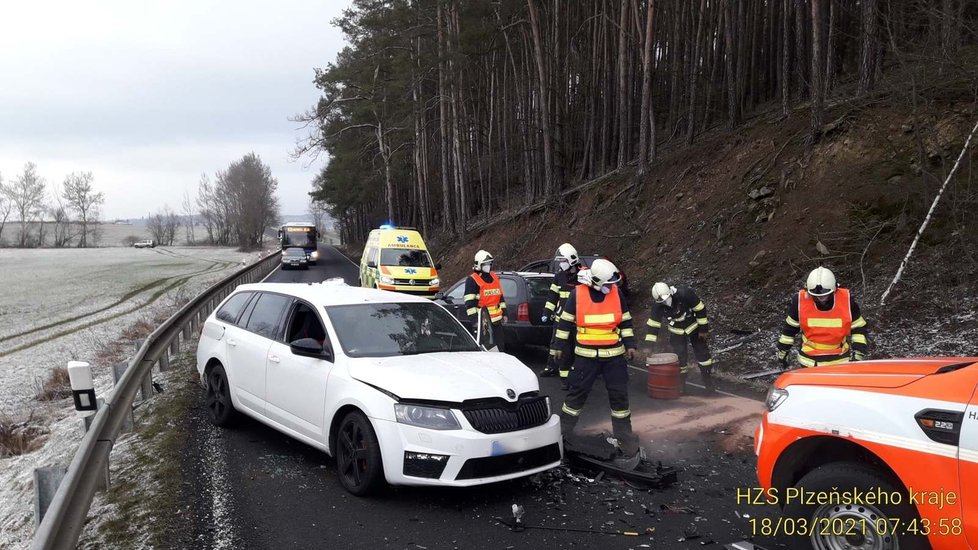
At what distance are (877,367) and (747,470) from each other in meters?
2.34

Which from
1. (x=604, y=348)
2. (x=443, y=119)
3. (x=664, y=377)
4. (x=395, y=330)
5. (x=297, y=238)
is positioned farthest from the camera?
(x=297, y=238)

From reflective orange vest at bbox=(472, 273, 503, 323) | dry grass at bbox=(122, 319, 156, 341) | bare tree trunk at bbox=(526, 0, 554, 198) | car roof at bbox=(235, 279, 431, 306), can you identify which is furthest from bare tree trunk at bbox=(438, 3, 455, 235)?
car roof at bbox=(235, 279, 431, 306)

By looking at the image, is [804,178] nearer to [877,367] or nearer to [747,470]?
[747,470]

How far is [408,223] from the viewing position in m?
60.3

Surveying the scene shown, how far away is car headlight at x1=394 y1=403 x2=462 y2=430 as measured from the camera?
4.70 m

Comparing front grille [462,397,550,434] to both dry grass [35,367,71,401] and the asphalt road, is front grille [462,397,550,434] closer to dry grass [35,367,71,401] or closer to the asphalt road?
the asphalt road

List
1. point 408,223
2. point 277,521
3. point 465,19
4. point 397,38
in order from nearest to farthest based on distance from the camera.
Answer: point 277,521
point 465,19
point 397,38
point 408,223

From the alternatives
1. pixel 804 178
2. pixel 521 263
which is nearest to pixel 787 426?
pixel 804 178

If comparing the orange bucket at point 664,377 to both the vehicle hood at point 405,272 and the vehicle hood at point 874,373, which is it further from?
the vehicle hood at point 405,272

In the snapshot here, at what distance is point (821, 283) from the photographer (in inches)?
239

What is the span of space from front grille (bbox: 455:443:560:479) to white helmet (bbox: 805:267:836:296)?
2945mm

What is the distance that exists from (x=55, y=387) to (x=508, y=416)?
920cm

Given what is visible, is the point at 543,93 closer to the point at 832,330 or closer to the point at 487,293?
the point at 487,293

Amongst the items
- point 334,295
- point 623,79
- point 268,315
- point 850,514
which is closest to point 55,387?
point 268,315
